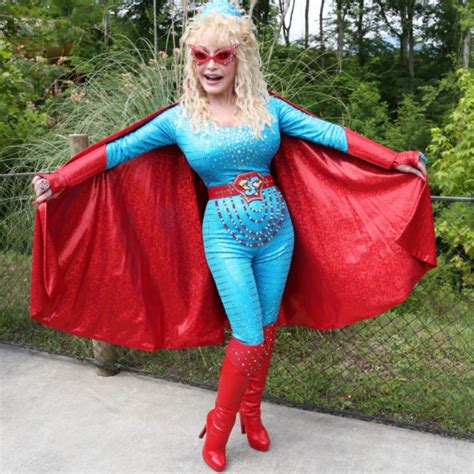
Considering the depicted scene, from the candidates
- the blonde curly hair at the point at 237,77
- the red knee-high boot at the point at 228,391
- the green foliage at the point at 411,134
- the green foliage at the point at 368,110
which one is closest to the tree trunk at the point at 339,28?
the green foliage at the point at 368,110

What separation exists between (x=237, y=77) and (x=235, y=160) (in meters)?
0.34

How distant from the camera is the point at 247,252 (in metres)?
2.34

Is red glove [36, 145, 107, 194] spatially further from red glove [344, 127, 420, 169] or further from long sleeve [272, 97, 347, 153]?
red glove [344, 127, 420, 169]

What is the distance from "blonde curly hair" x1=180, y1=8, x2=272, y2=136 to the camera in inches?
85.4

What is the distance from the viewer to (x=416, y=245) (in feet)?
7.76

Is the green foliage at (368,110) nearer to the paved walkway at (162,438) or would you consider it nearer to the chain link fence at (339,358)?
the chain link fence at (339,358)

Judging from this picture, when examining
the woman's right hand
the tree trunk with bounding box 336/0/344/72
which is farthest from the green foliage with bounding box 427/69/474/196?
the tree trunk with bounding box 336/0/344/72

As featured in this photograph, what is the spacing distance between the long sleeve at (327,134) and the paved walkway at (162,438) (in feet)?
4.30

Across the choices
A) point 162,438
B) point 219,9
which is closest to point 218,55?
point 219,9

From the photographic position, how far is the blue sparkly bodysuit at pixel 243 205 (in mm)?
2258

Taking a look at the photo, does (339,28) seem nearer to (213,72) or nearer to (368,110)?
(368,110)

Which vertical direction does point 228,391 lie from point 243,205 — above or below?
below

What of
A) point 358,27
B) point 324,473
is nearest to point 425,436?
point 324,473

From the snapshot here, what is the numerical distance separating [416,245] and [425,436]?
100cm
